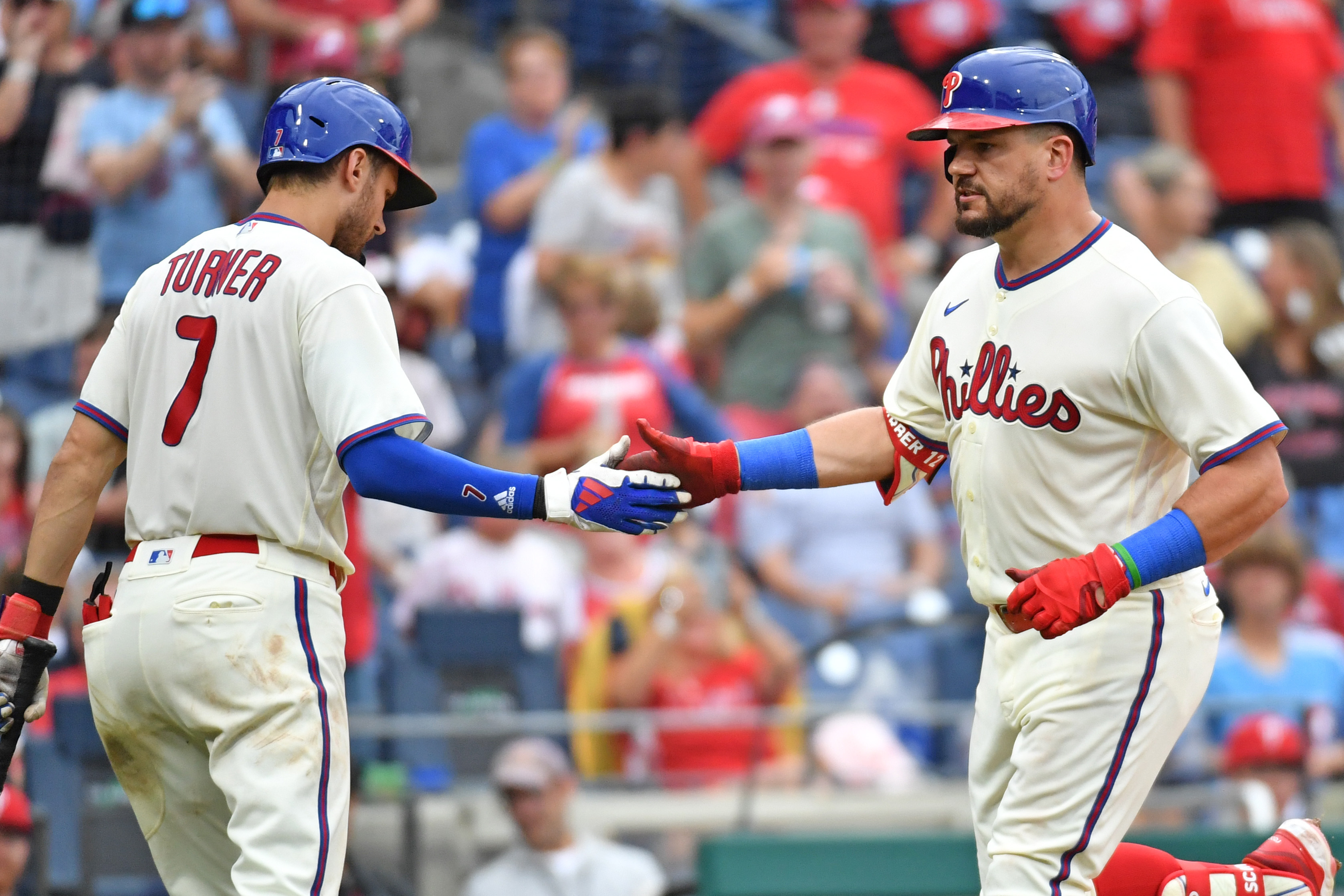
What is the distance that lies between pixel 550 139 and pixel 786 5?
240 cm

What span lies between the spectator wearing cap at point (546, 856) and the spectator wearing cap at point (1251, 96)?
592 cm

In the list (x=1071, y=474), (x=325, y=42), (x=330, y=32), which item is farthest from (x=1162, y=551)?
(x=330, y=32)

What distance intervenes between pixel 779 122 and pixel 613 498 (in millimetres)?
5510

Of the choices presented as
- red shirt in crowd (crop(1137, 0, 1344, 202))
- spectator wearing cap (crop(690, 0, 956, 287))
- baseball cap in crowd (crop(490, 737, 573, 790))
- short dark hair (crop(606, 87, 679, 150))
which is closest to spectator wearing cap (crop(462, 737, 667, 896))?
baseball cap in crowd (crop(490, 737, 573, 790))

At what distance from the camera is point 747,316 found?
8.95 metres

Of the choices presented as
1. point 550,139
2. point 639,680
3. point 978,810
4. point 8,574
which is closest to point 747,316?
point 550,139

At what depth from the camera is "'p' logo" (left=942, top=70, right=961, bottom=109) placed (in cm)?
393

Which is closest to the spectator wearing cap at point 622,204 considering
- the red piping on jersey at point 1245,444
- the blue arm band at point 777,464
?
the blue arm band at point 777,464

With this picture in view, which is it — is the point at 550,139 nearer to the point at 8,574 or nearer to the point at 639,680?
the point at 639,680

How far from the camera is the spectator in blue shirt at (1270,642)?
773cm

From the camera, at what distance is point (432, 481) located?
367 centimetres

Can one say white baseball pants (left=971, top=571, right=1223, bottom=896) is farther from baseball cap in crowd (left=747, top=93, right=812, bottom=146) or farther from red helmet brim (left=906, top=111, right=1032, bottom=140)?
baseball cap in crowd (left=747, top=93, right=812, bottom=146)

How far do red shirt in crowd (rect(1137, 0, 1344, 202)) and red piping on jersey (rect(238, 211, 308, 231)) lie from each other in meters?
7.38

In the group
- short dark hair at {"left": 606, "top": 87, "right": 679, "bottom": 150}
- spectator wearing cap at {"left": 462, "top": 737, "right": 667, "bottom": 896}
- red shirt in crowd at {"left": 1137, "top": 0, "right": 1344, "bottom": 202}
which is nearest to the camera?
spectator wearing cap at {"left": 462, "top": 737, "right": 667, "bottom": 896}
